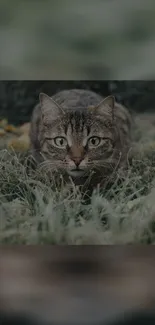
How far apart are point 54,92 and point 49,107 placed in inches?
2.1

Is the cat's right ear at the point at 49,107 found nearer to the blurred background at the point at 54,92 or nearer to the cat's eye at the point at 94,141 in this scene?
the blurred background at the point at 54,92

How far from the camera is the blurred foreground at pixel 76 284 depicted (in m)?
1.63

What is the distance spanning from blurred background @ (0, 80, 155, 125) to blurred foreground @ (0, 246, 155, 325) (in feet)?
1.48

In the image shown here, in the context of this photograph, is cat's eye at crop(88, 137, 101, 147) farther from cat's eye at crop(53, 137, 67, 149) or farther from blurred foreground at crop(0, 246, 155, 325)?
blurred foreground at crop(0, 246, 155, 325)

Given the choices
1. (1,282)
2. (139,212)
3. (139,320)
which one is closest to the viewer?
(139,320)

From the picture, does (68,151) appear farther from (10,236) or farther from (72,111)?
(10,236)

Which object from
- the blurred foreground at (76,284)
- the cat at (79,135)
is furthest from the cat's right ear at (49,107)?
the blurred foreground at (76,284)
